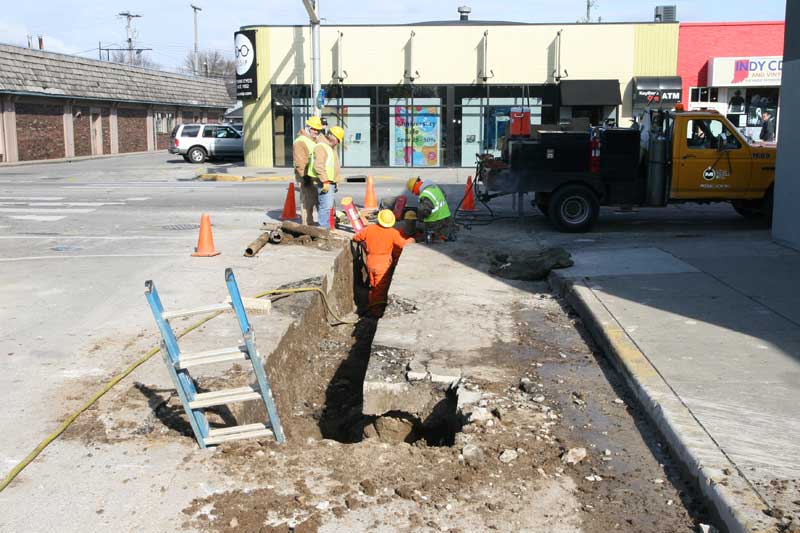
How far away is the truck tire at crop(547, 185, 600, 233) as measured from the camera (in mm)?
14438

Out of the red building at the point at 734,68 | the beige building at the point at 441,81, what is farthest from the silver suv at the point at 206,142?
the red building at the point at 734,68

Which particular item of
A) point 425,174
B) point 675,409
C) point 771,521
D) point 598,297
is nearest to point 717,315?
point 598,297

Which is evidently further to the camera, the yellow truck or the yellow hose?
the yellow truck

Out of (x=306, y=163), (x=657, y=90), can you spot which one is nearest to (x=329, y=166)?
(x=306, y=163)

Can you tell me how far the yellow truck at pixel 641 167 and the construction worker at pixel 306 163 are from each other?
328cm

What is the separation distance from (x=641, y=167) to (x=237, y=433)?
1080 centimetres

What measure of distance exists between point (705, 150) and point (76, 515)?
12475 millimetres

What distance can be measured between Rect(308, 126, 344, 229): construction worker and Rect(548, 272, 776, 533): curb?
6275 mm

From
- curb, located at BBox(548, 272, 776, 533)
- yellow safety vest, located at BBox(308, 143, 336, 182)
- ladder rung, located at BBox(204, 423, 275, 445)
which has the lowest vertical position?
ladder rung, located at BBox(204, 423, 275, 445)

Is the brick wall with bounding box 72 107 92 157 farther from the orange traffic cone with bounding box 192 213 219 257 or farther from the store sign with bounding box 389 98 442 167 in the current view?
the orange traffic cone with bounding box 192 213 219 257

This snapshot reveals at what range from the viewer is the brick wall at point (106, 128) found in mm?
45125

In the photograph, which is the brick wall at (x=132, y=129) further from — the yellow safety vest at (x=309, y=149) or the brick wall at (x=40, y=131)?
the yellow safety vest at (x=309, y=149)

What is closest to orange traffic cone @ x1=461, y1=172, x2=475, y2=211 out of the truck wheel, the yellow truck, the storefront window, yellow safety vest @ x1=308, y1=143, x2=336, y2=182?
the truck wheel

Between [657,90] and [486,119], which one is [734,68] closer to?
[657,90]
